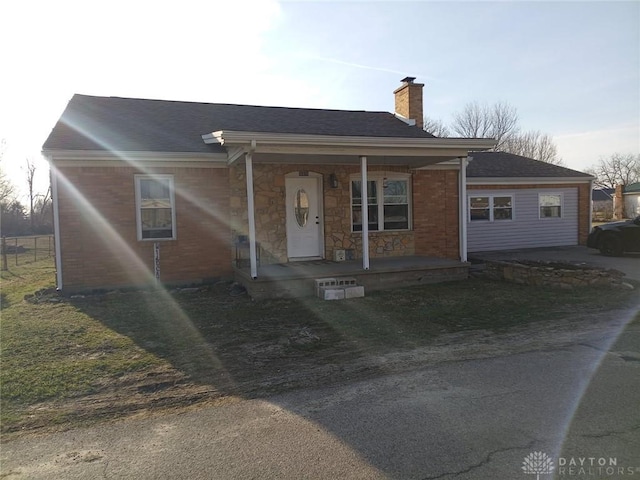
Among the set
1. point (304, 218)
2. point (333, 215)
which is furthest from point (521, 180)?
point (304, 218)

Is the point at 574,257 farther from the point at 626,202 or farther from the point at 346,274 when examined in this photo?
the point at 626,202

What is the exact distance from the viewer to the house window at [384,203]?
11727 millimetres

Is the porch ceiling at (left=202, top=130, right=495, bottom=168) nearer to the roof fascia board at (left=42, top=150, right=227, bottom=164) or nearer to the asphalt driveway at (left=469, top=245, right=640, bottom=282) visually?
the roof fascia board at (left=42, top=150, right=227, bottom=164)

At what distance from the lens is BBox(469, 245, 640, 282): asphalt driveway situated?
39.5 ft

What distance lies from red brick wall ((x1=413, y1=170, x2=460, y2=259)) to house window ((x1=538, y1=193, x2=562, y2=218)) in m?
6.40

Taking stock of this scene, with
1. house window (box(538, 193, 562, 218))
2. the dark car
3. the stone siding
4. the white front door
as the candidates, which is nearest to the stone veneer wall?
the stone siding

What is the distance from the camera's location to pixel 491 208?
54.3ft

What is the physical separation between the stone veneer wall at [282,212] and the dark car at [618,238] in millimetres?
7817

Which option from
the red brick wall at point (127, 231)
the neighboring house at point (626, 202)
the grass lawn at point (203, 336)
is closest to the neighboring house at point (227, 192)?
the red brick wall at point (127, 231)

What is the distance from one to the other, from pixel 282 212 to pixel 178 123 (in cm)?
368

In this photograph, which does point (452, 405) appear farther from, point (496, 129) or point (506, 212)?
point (496, 129)

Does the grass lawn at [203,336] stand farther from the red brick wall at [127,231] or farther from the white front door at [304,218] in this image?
the white front door at [304,218]

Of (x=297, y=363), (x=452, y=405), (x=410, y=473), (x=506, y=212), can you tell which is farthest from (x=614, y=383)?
(x=506, y=212)

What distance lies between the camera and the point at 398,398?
4.07 meters
